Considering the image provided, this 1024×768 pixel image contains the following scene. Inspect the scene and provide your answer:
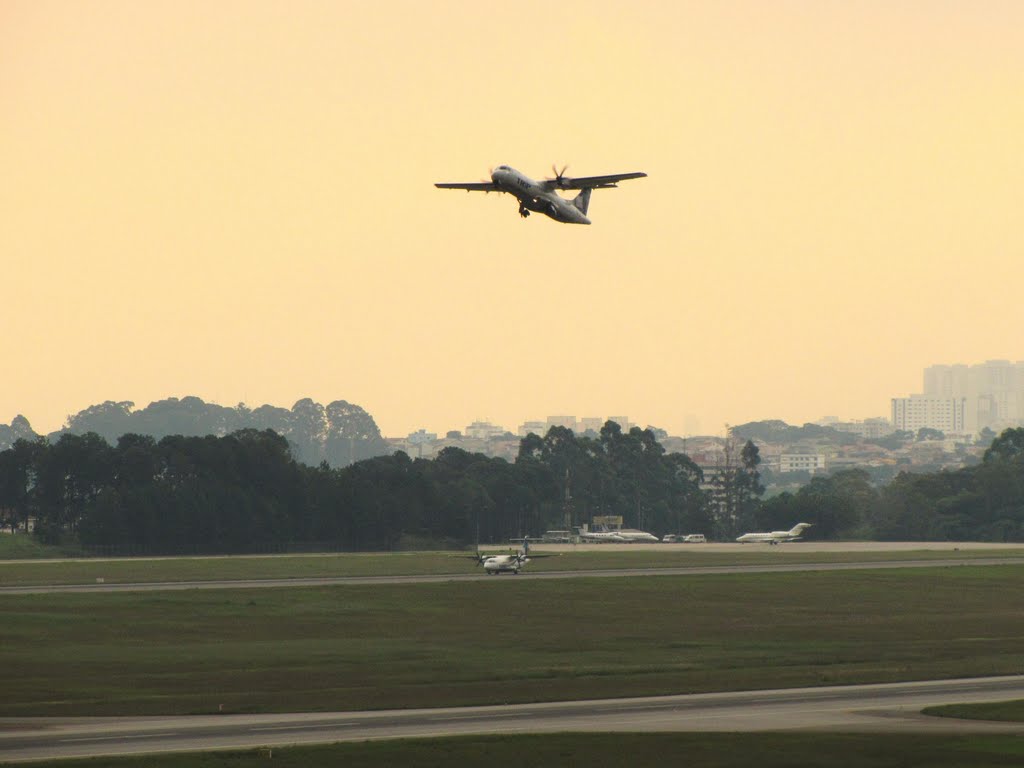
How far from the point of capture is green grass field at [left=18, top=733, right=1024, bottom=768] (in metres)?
49.3

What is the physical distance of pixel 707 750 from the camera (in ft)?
170

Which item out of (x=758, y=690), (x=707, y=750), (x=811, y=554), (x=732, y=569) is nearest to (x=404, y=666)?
(x=758, y=690)

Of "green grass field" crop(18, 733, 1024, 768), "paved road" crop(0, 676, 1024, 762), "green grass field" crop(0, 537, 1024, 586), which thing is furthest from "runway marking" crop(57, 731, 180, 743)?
"green grass field" crop(0, 537, 1024, 586)

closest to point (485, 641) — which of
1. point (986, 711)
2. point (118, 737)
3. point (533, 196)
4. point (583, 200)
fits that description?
point (533, 196)

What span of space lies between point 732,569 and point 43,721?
4030 inches

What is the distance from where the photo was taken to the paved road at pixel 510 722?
2112 inches

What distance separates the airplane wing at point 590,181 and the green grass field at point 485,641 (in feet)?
85.5

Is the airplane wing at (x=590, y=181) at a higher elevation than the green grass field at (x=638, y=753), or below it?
higher

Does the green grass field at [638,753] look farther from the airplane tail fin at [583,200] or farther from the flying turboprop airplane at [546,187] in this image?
the airplane tail fin at [583,200]

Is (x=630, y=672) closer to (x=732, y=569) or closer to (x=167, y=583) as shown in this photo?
(x=167, y=583)

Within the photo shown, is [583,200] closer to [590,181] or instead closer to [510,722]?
[590,181]

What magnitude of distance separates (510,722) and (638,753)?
28.2 feet

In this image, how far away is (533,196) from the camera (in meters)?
91.1

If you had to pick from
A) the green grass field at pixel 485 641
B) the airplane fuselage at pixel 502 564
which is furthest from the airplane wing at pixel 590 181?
the airplane fuselage at pixel 502 564
